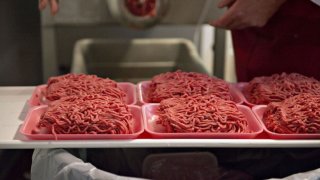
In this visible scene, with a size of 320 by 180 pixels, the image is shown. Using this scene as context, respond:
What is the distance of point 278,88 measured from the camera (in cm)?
110

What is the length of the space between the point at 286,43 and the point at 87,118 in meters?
0.70

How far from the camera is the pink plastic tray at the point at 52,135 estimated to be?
869mm

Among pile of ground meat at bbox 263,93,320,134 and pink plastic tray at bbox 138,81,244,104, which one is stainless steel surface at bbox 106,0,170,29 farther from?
pile of ground meat at bbox 263,93,320,134

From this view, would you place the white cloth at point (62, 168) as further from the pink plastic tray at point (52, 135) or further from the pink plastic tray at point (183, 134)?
the pink plastic tray at point (183, 134)

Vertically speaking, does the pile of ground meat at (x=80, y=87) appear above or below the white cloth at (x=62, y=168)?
above

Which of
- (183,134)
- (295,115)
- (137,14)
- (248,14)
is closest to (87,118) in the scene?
(183,134)

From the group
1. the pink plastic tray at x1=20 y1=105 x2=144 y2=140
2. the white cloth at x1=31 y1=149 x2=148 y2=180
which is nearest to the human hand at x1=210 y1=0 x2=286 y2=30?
the pink plastic tray at x1=20 y1=105 x2=144 y2=140

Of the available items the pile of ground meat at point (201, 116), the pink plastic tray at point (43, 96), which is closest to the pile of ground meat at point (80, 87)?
the pink plastic tray at point (43, 96)

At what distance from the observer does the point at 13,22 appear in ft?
7.20

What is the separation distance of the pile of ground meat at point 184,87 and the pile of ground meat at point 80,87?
0.08 m

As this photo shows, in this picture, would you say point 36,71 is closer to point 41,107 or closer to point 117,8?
point 117,8

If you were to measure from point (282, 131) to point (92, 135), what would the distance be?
1.20 ft

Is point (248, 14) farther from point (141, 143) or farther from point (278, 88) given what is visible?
point (141, 143)

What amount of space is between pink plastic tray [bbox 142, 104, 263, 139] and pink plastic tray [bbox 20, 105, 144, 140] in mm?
16
